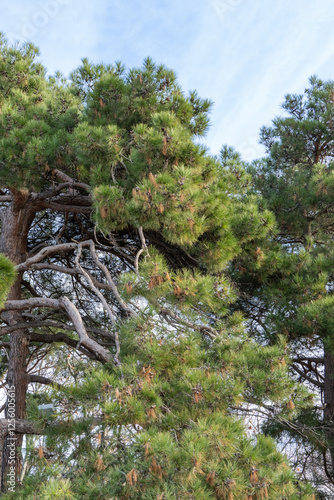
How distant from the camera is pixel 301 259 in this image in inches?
185

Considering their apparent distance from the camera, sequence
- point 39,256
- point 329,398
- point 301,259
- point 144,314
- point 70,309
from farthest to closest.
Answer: point 329,398 < point 301,259 < point 39,256 < point 70,309 < point 144,314

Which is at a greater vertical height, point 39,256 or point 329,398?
point 39,256

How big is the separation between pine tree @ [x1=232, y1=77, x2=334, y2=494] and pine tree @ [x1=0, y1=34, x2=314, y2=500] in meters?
0.77

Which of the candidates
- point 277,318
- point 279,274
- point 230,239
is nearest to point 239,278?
point 279,274

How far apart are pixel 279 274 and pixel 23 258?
319 centimetres

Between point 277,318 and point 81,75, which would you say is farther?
point 277,318

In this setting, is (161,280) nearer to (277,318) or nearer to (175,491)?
(175,491)

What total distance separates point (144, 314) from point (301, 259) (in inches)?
105

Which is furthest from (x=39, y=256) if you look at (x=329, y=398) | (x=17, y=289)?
(x=329, y=398)

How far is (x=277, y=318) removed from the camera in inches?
181

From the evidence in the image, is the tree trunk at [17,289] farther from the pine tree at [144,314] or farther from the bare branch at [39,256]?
the bare branch at [39,256]

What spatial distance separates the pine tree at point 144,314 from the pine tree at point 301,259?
77 centimetres

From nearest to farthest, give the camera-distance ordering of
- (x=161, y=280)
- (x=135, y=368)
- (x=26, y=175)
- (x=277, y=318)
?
Answer: (x=135, y=368) < (x=161, y=280) < (x=26, y=175) < (x=277, y=318)

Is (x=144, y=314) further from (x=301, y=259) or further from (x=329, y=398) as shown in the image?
(x=329, y=398)
